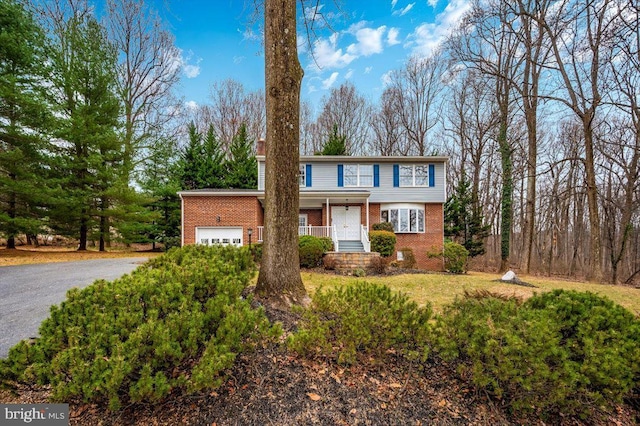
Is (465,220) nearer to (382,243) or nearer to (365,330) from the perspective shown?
(382,243)

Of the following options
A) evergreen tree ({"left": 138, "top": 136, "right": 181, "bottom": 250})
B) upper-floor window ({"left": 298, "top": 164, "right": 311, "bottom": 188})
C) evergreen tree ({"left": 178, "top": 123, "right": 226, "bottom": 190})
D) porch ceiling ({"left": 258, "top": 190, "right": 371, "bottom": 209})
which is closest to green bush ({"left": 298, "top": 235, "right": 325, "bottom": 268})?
porch ceiling ({"left": 258, "top": 190, "right": 371, "bottom": 209})

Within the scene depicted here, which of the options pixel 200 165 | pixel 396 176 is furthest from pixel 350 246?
pixel 200 165

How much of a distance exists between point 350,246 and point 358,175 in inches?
172

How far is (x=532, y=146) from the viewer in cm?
1381

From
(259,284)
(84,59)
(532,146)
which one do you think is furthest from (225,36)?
(532,146)

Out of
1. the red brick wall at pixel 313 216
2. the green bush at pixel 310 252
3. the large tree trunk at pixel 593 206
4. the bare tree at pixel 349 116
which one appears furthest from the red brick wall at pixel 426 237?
the bare tree at pixel 349 116

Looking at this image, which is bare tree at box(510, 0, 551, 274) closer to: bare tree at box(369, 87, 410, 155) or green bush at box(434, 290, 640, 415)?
bare tree at box(369, 87, 410, 155)

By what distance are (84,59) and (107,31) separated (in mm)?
4528

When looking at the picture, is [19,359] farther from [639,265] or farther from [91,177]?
[639,265]

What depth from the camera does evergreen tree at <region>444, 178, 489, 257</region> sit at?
1788 cm

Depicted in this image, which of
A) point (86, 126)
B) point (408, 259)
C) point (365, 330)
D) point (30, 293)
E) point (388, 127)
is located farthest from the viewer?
point (388, 127)

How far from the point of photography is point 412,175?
1563 cm

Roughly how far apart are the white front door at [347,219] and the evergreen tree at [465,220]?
7223mm

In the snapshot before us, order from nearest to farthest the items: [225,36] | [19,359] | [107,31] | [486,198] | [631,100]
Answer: [19,359], [225,36], [631,100], [107,31], [486,198]
